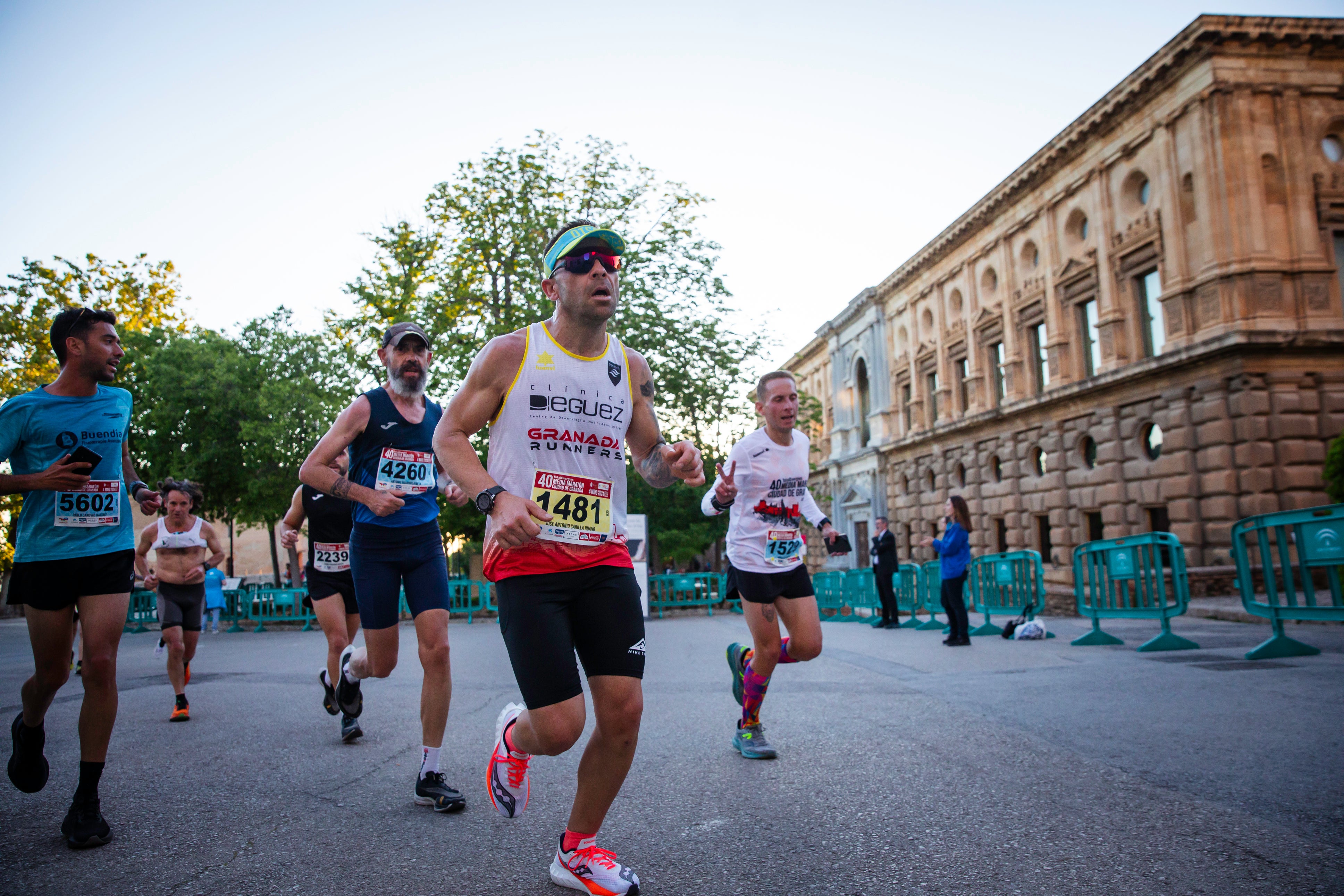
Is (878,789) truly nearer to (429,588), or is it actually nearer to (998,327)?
(429,588)

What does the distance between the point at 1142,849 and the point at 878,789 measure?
121 cm

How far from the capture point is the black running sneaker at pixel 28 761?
398cm

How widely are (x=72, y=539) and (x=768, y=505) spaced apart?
3661mm

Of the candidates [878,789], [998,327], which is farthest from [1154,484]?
[878,789]

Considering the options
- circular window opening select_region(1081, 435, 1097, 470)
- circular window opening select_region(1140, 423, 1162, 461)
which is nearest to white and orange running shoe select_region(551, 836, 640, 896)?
circular window opening select_region(1140, 423, 1162, 461)

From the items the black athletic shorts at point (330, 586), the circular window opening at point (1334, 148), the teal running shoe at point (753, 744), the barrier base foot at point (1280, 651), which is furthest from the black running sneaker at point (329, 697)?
the circular window opening at point (1334, 148)

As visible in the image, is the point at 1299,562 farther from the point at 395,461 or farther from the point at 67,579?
the point at 67,579

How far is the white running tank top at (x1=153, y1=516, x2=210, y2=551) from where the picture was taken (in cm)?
782

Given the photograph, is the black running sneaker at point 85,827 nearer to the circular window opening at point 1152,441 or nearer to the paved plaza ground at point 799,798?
the paved plaza ground at point 799,798

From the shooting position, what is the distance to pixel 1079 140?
1107 inches

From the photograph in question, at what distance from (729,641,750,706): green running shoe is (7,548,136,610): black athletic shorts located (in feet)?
10.8

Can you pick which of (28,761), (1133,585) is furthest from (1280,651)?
(28,761)

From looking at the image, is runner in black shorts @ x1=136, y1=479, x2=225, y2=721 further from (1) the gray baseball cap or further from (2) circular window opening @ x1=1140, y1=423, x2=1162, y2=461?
(2) circular window opening @ x1=1140, y1=423, x2=1162, y2=461

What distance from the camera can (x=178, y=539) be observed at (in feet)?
25.8
